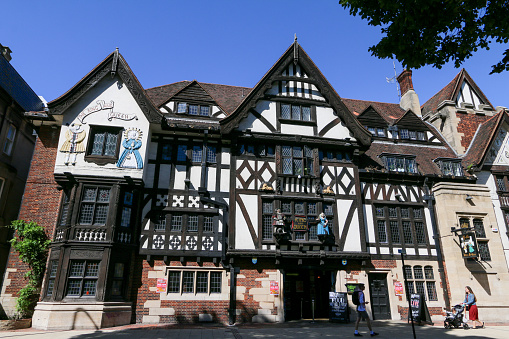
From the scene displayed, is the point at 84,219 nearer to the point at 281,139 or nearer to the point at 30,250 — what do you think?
the point at 30,250

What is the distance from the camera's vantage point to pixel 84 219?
44.7ft

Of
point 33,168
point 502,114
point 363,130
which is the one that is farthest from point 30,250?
point 502,114

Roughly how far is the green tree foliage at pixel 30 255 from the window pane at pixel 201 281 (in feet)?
21.5

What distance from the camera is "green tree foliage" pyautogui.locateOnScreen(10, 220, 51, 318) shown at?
1295 centimetres

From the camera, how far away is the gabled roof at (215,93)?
60.8ft

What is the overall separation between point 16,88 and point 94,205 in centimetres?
952

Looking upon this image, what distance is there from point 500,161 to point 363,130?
9.91 m

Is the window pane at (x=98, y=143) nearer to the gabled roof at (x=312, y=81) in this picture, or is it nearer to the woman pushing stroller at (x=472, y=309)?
the gabled roof at (x=312, y=81)

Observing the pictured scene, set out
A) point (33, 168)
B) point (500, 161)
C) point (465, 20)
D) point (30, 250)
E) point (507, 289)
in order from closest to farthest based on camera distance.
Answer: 1. point (465, 20)
2. point (30, 250)
3. point (33, 168)
4. point (507, 289)
5. point (500, 161)

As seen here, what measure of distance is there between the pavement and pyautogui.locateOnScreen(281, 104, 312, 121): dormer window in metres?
10.3

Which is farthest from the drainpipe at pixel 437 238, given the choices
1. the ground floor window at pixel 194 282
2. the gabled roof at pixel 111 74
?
the gabled roof at pixel 111 74

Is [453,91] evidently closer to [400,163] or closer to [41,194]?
[400,163]

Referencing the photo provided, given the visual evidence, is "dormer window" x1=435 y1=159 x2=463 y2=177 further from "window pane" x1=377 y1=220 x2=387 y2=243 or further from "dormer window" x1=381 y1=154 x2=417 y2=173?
"window pane" x1=377 y1=220 x2=387 y2=243

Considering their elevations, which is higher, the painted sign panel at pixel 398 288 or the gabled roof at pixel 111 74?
the gabled roof at pixel 111 74
